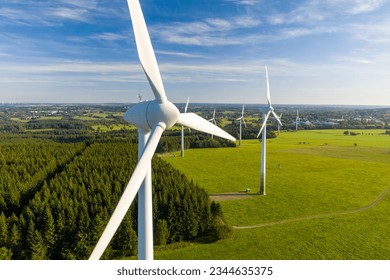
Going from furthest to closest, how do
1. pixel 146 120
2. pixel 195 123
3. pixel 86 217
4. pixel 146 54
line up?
pixel 86 217 → pixel 195 123 → pixel 146 120 → pixel 146 54

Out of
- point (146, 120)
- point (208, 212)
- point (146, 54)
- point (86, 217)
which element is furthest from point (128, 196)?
point (208, 212)

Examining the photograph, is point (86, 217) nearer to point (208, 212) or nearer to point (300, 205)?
point (208, 212)

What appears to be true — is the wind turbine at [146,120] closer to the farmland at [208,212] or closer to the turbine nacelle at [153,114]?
the turbine nacelle at [153,114]

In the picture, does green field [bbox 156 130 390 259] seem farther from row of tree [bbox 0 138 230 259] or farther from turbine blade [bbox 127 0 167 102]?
turbine blade [bbox 127 0 167 102]

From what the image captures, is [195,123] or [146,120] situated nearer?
[146,120]

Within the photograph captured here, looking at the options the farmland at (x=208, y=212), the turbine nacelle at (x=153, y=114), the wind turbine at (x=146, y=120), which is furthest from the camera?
the farmland at (x=208, y=212)

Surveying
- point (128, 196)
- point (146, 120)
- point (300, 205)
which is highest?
point (146, 120)

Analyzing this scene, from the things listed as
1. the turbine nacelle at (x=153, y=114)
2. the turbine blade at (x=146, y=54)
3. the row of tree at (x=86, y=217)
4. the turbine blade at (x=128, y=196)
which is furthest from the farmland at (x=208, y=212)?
the turbine blade at (x=146, y=54)
